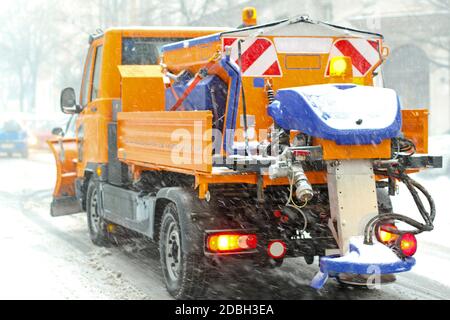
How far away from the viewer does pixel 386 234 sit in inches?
238

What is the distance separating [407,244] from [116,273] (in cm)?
330

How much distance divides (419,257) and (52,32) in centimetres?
4525

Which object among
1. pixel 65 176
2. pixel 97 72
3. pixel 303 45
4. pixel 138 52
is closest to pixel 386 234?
pixel 303 45


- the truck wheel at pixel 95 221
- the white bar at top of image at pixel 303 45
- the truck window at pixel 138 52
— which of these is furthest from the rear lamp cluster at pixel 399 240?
the truck window at pixel 138 52

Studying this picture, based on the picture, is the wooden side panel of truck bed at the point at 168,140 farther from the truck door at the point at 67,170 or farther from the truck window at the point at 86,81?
the truck door at the point at 67,170

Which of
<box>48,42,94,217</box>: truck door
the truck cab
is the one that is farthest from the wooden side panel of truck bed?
<box>48,42,94,217</box>: truck door

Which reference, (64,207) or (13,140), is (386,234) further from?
(13,140)

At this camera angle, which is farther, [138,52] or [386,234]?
[138,52]

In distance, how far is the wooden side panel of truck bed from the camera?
19.4 feet

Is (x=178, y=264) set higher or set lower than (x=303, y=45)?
lower

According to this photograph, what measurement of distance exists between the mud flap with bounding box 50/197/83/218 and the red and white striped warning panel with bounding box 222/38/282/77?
493cm

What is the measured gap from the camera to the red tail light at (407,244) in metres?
5.89

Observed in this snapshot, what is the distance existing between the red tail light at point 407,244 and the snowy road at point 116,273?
1132 mm

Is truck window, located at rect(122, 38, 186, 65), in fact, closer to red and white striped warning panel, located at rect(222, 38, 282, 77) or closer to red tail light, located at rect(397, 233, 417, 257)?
red and white striped warning panel, located at rect(222, 38, 282, 77)
